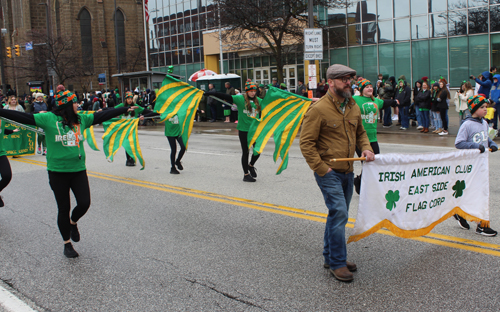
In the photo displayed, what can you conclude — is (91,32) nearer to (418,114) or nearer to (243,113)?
(418,114)

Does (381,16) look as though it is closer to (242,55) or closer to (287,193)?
(242,55)

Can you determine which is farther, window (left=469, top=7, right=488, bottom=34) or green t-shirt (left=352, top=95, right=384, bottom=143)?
window (left=469, top=7, right=488, bottom=34)

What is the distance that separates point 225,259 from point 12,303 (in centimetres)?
202

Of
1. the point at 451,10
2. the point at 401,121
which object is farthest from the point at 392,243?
the point at 451,10

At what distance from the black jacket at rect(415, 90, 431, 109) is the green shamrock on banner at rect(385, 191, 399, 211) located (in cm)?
1270

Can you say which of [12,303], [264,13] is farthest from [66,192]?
[264,13]

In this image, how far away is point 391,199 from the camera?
4.70m

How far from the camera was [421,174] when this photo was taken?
487 cm

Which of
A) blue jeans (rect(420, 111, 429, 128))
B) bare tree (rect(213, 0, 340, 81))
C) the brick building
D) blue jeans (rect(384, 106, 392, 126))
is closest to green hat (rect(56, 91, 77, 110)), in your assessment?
blue jeans (rect(420, 111, 429, 128))

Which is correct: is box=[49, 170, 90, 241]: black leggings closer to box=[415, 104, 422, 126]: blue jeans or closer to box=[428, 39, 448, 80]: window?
box=[415, 104, 422, 126]: blue jeans

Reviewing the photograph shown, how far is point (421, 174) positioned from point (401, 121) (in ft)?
45.7

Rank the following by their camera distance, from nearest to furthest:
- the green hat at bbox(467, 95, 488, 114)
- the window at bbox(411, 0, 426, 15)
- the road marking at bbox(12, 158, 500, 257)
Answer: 1. the road marking at bbox(12, 158, 500, 257)
2. the green hat at bbox(467, 95, 488, 114)
3. the window at bbox(411, 0, 426, 15)

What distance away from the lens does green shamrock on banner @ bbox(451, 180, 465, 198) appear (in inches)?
204

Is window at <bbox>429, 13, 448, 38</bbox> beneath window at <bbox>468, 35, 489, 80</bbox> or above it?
above
